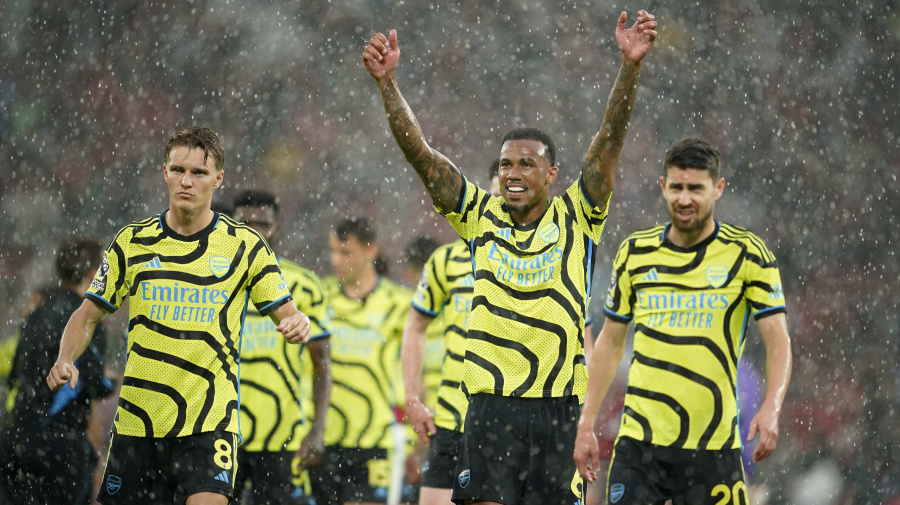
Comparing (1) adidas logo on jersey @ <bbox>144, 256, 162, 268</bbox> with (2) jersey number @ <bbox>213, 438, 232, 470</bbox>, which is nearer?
(2) jersey number @ <bbox>213, 438, 232, 470</bbox>

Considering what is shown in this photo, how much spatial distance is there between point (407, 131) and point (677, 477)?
1670 millimetres

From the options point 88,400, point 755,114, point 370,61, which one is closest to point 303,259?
point 755,114

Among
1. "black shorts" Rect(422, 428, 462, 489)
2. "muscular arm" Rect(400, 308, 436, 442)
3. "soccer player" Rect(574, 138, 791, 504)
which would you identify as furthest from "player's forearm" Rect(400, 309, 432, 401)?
"soccer player" Rect(574, 138, 791, 504)

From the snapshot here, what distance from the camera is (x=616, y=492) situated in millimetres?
4020

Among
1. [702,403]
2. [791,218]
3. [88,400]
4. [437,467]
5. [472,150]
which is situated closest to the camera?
[702,403]

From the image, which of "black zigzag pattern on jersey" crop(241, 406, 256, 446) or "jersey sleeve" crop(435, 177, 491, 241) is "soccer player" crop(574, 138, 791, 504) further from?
"black zigzag pattern on jersey" crop(241, 406, 256, 446)

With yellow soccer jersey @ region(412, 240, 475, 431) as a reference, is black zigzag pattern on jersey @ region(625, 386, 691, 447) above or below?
below

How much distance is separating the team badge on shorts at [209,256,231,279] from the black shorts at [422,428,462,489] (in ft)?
5.42

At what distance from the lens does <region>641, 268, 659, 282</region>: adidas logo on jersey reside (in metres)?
4.15

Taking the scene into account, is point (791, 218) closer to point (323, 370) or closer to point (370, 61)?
point (323, 370)

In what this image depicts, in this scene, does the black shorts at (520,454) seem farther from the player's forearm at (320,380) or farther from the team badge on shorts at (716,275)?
the player's forearm at (320,380)

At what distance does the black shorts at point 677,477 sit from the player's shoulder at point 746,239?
75 cm

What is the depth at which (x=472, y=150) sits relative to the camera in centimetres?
1440

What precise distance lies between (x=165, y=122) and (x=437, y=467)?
910 centimetres
